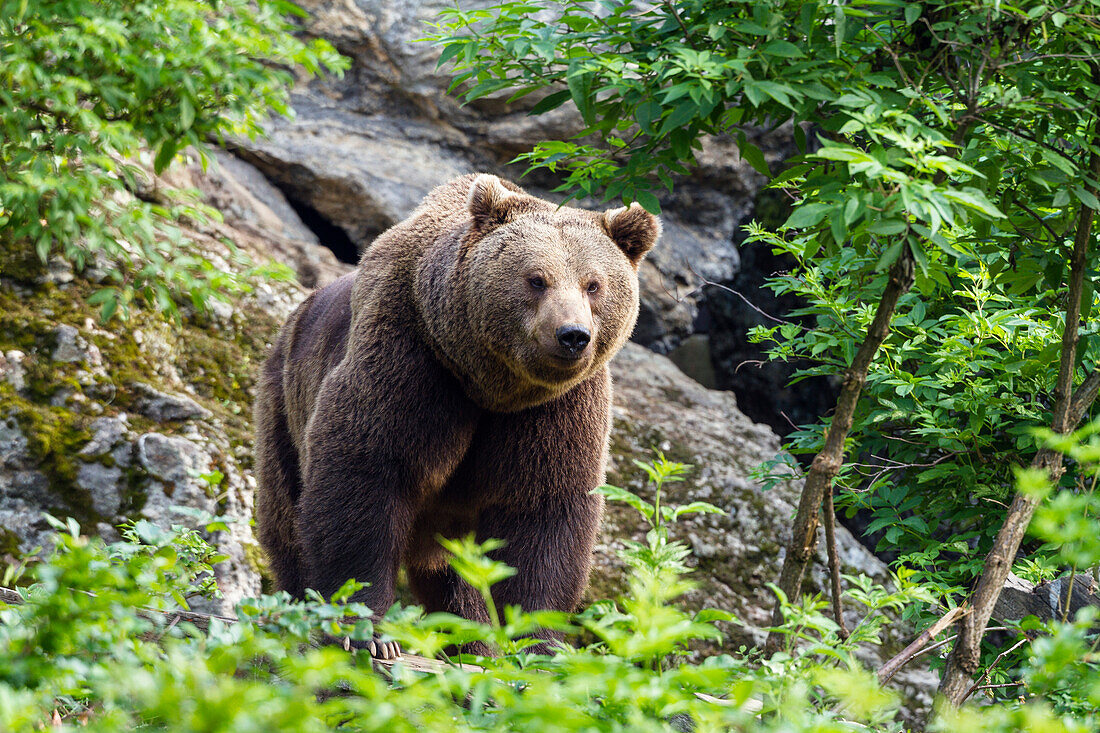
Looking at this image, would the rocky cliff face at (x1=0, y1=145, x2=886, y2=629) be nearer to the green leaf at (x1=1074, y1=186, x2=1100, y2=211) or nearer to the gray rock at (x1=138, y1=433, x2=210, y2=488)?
the gray rock at (x1=138, y1=433, x2=210, y2=488)

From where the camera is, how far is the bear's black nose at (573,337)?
3.59 m

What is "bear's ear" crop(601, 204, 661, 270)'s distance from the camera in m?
4.16

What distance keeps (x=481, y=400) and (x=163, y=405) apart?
2.80 m

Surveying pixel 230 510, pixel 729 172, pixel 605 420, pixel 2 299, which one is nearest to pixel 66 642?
pixel 605 420

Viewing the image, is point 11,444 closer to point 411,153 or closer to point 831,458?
point 831,458

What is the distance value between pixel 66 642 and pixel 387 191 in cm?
747

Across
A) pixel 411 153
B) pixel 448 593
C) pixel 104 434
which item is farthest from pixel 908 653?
pixel 411 153

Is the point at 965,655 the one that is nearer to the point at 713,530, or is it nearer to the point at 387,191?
the point at 713,530

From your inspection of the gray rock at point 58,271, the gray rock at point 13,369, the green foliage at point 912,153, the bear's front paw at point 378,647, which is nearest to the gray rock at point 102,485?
the gray rock at point 13,369

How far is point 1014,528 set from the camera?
2865 millimetres

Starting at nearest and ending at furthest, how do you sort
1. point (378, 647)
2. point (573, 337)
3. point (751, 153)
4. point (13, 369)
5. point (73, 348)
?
point (751, 153)
point (573, 337)
point (378, 647)
point (13, 369)
point (73, 348)

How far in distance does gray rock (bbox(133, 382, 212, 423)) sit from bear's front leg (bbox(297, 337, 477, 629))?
7.23 ft

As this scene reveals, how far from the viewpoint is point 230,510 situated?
5.77 m

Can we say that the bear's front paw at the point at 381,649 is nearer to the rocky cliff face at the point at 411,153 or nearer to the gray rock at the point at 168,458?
the gray rock at the point at 168,458
